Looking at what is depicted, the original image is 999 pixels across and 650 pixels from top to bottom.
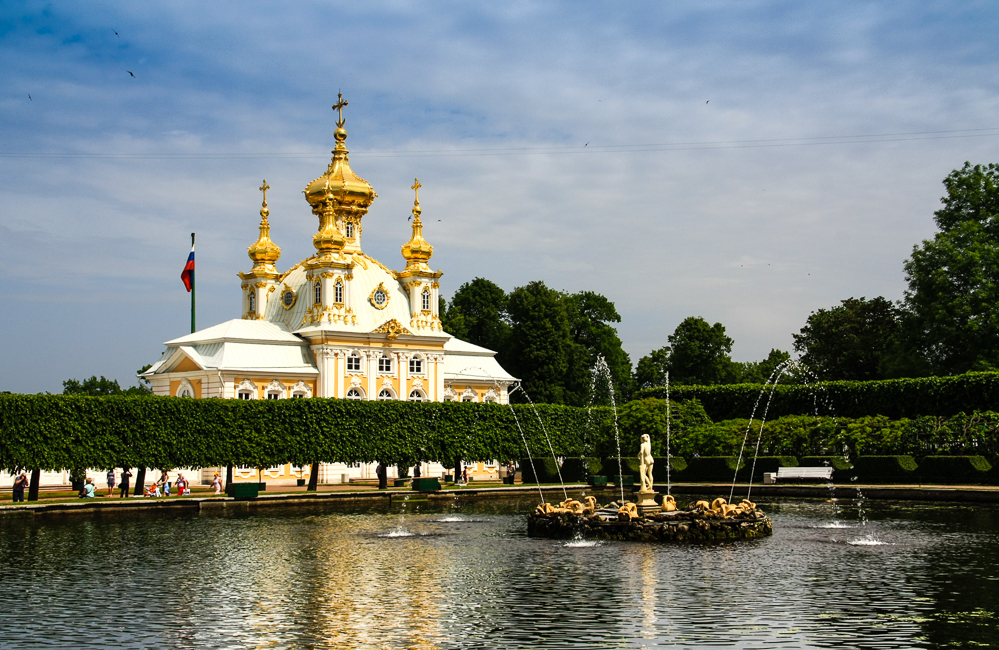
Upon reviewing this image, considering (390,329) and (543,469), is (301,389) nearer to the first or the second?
(390,329)

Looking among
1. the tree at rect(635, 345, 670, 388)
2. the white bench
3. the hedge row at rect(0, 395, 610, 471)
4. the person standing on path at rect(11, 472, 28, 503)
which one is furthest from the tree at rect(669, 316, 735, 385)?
the person standing on path at rect(11, 472, 28, 503)

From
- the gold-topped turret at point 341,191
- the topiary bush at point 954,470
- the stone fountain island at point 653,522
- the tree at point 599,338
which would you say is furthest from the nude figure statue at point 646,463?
the tree at point 599,338

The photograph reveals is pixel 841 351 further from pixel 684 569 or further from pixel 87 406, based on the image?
pixel 684 569

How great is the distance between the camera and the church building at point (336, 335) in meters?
60.7

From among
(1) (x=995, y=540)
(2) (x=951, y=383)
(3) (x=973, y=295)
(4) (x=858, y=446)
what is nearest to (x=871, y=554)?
(1) (x=995, y=540)

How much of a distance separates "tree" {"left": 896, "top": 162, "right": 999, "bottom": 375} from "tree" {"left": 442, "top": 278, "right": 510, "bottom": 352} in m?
39.0

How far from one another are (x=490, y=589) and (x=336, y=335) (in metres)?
46.0

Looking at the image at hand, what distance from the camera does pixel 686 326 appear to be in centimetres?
8981

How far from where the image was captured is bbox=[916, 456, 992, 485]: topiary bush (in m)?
42.8

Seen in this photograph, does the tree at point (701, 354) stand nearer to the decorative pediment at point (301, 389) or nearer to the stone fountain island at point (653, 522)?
the decorative pediment at point (301, 389)

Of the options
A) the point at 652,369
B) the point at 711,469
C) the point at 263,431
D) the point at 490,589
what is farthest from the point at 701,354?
the point at 490,589

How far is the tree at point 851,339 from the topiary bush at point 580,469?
95.2 ft

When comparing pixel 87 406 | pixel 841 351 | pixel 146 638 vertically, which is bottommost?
pixel 146 638

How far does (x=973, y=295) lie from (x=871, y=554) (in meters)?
38.8
